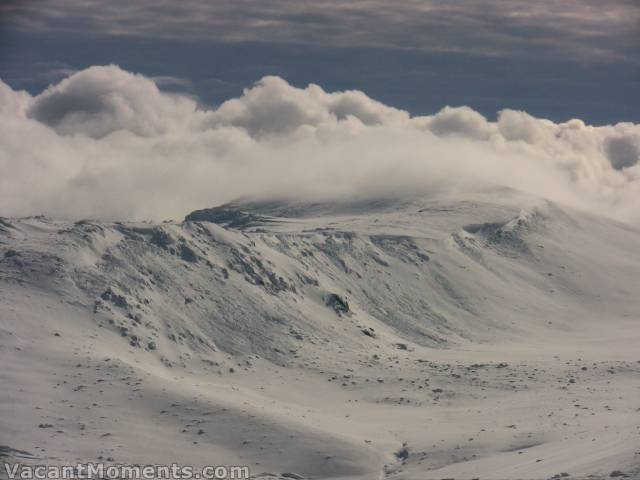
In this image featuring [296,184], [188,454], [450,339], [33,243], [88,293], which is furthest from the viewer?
[296,184]

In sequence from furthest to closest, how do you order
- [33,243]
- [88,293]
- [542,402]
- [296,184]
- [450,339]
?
[296,184], [450,339], [33,243], [88,293], [542,402]

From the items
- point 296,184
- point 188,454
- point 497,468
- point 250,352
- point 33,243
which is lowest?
point 497,468

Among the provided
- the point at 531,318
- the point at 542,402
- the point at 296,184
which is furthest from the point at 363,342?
the point at 296,184

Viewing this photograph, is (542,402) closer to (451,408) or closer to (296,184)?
(451,408)

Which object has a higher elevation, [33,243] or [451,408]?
[33,243]

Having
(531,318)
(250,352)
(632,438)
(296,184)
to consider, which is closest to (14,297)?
(250,352)

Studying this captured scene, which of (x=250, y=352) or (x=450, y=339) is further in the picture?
(x=450, y=339)
